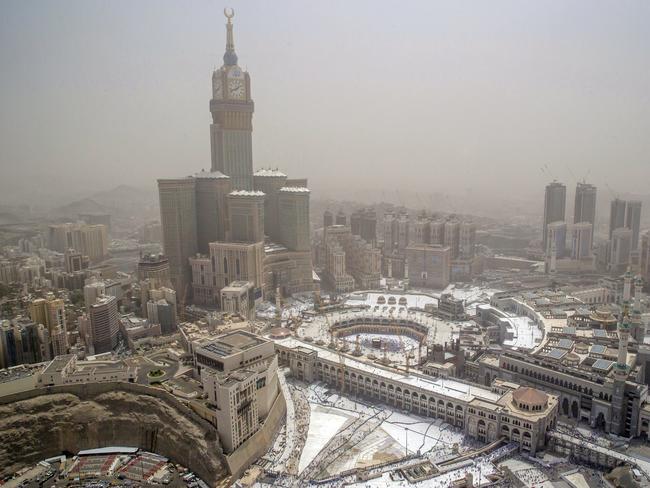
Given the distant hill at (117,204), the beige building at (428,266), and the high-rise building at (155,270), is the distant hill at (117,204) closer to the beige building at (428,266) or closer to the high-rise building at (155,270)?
the high-rise building at (155,270)

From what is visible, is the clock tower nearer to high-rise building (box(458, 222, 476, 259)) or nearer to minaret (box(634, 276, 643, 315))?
high-rise building (box(458, 222, 476, 259))

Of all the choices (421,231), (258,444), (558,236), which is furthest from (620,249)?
(258,444)

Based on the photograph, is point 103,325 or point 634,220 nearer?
point 103,325

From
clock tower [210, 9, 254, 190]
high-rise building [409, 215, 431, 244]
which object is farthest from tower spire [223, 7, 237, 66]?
high-rise building [409, 215, 431, 244]

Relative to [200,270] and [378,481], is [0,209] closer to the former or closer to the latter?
[200,270]

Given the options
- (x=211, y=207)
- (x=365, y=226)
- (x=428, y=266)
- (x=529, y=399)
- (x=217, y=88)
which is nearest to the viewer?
(x=529, y=399)

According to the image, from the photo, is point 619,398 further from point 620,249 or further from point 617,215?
point 617,215
